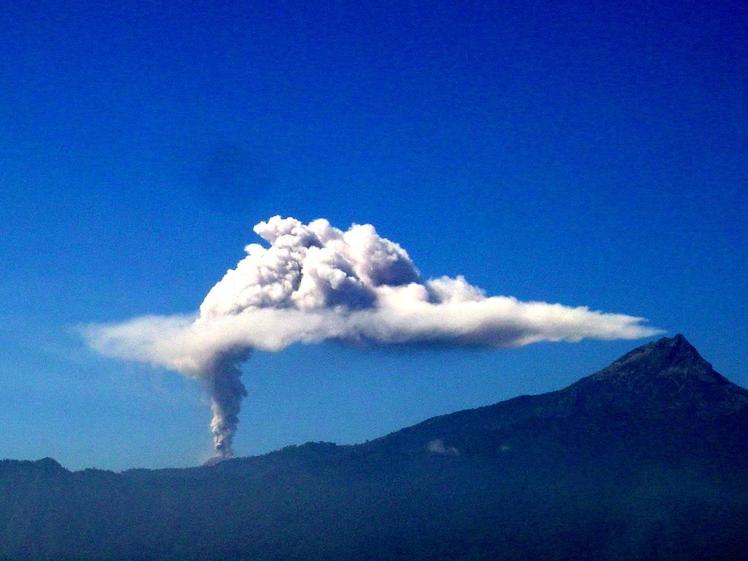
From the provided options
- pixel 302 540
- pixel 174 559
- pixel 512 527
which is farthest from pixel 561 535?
pixel 174 559

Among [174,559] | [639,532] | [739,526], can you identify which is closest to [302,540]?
[174,559]

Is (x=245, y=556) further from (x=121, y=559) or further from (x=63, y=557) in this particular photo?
(x=63, y=557)

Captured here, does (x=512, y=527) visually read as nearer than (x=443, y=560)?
No

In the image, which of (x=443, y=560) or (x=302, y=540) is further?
(x=302, y=540)

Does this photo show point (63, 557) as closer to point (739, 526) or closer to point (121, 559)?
point (121, 559)

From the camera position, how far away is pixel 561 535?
192 meters

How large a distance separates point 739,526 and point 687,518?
1036cm

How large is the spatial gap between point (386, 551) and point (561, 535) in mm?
33674

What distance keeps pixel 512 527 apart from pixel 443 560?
72.8 ft

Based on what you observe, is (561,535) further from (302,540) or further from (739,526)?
(302,540)

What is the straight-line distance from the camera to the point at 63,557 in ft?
655

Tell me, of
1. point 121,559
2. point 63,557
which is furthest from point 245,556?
point 63,557

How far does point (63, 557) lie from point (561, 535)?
98.1 m

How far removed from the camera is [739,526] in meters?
191
